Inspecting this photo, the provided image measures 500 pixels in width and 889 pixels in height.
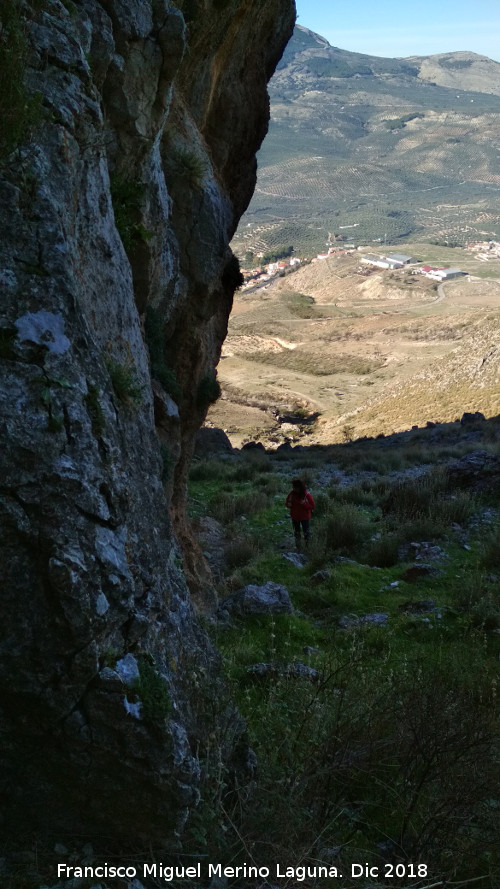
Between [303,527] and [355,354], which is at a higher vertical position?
[303,527]

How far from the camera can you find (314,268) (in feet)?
378

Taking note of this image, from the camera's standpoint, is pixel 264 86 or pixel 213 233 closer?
pixel 213 233

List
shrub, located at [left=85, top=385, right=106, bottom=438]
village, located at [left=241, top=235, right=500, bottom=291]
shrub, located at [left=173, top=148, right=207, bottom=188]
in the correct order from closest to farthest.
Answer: shrub, located at [left=85, top=385, right=106, bottom=438] → shrub, located at [left=173, top=148, right=207, bottom=188] → village, located at [left=241, top=235, right=500, bottom=291]

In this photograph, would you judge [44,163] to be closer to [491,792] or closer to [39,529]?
[39,529]

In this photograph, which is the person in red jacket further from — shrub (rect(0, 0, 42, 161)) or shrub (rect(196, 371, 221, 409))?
shrub (rect(0, 0, 42, 161))

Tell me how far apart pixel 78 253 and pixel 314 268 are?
380 ft

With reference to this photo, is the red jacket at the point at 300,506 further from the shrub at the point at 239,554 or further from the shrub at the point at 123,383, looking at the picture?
the shrub at the point at 123,383

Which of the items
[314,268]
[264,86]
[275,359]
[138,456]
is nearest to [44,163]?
[138,456]

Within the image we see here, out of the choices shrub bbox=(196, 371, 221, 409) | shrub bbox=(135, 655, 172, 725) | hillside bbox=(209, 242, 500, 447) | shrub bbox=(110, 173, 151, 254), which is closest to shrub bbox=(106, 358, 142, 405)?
shrub bbox=(135, 655, 172, 725)

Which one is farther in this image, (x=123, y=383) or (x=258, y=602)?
(x=258, y=602)

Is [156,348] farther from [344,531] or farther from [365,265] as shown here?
[365,265]

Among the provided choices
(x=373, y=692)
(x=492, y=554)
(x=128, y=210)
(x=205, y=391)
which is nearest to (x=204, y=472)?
(x=205, y=391)

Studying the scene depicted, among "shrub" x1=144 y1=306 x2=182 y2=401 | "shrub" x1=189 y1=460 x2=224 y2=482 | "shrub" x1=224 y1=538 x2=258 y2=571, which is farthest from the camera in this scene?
"shrub" x1=189 y1=460 x2=224 y2=482

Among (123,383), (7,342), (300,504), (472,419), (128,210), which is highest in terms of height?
(128,210)
